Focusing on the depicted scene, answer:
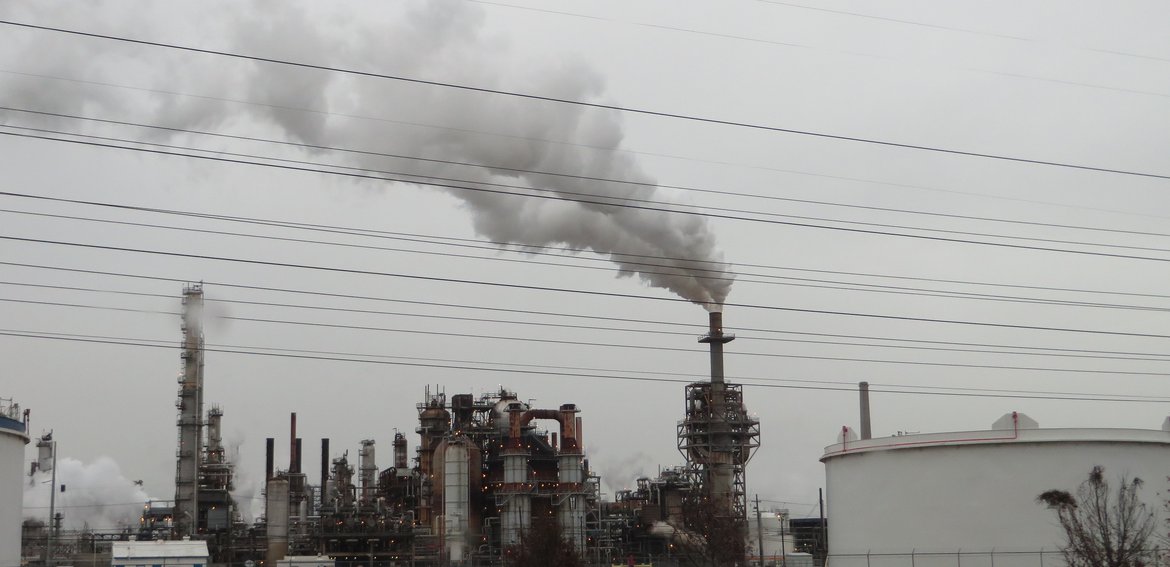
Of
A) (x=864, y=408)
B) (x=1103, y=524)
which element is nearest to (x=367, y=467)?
(x=864, y=408)

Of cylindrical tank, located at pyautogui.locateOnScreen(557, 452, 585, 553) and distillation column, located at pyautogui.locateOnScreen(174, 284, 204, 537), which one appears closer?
cylindrical tank, located at pyautogui.locateOnScreen(557, 452, 585, 553)

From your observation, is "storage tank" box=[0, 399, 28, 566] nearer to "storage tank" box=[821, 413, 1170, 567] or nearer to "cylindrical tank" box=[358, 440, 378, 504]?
"storage tank" box=[821, 413, 1170, 567]

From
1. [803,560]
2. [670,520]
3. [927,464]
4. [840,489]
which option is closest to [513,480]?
[670,520]

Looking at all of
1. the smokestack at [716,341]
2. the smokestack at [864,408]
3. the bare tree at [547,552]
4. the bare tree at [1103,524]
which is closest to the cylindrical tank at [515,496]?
the smokestack at [716,341]

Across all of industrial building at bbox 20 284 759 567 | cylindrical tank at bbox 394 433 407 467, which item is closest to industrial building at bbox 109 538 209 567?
industrial building at bbox 20 284 759 567

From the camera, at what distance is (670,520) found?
68.9m

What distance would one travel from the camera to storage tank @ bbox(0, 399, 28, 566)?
3145 centimetres

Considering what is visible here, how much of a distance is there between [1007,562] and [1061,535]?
1755 millimetres

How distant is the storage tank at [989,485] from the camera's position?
3453 centimetres

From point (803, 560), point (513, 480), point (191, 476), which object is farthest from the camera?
Result: point (191, 476)

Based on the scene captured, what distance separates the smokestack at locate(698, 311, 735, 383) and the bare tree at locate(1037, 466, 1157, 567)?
93.8ft

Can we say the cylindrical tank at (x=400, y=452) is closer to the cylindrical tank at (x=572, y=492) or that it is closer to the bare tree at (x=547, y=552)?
the cylindrical tank at (x=572, y=492)

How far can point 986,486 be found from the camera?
35188 millimetres

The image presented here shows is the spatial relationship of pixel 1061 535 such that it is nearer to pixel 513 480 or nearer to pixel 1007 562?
pixel 1007 562
